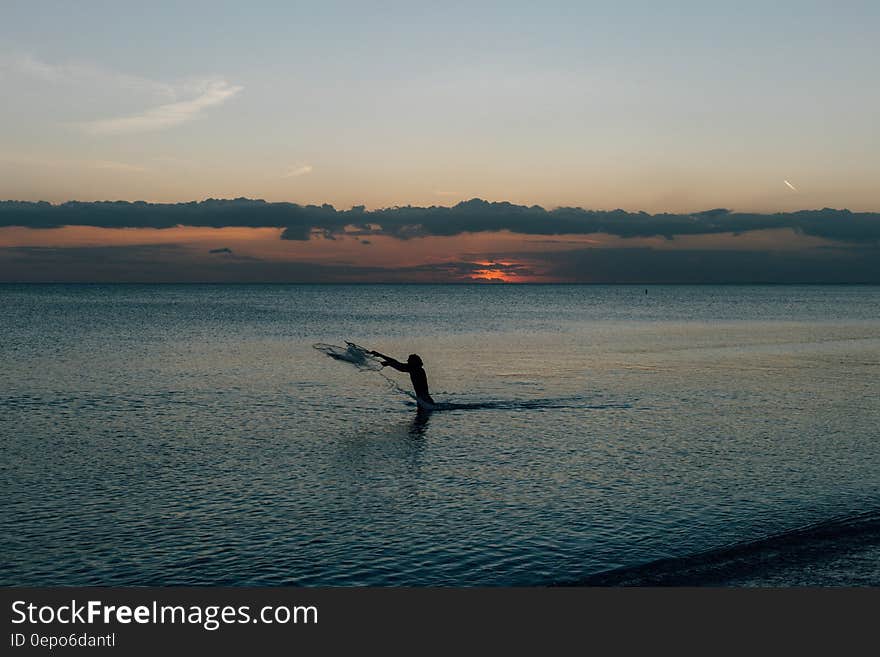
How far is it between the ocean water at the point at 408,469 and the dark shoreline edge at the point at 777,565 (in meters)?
0.61

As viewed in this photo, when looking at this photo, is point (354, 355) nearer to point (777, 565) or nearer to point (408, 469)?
point (408, 469)

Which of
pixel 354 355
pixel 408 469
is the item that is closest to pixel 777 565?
pixel 408 469

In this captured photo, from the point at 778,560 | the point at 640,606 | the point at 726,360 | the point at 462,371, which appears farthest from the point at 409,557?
the point at 726,360

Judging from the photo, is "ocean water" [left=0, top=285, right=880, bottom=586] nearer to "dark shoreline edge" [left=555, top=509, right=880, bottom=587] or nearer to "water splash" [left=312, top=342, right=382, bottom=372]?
"dark shoreline edge" [left=555, top=509, right=880, bottom=587]

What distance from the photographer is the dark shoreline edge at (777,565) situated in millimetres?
17969

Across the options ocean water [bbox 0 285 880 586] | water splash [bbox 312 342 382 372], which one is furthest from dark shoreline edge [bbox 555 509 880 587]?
water splash [bbox 312 342 382 372]

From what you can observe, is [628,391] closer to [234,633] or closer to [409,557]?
[409,557]

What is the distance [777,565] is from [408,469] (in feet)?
45.5

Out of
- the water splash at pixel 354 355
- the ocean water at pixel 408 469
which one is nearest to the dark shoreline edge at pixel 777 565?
the ocean water at pixel 408 469

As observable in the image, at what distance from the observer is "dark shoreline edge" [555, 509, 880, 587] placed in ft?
59.0

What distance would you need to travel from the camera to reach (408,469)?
29.3m

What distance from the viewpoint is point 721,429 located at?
37.2 meters

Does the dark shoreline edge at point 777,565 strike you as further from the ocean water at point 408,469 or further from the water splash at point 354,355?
the water splash at point 354,355

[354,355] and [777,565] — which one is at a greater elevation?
[354,355]
